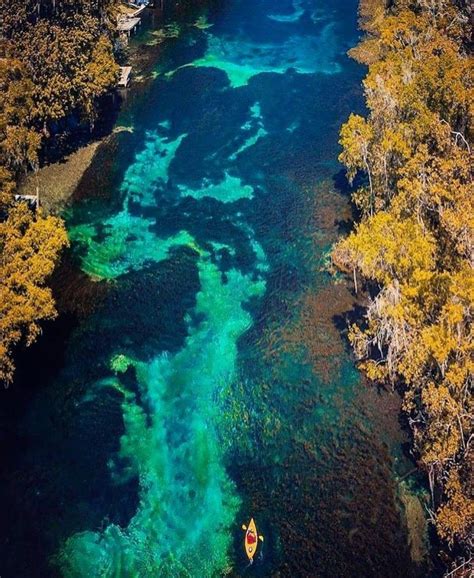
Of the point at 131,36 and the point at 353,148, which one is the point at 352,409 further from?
the point at 131,36

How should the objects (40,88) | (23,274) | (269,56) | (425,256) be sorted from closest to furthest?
(425,256)
(23,274)
(40,88)
(269,56)

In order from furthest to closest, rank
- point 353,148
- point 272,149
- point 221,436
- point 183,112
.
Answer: point 183,112 → point 272,149 → point 353,148 → point 221,436

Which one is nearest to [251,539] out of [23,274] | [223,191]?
[23,274]

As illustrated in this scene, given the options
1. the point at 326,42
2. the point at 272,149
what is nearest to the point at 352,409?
the point at 272,149

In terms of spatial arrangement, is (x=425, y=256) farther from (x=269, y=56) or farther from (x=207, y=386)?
(x=269, y=56)

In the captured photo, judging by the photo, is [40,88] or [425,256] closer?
[425,256]

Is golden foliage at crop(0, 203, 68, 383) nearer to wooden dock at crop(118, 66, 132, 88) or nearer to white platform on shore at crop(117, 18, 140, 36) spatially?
wooden dock at crop(118, 66, 132, 88)

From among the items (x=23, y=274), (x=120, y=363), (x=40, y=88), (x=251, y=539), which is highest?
(x=40, y=88)
